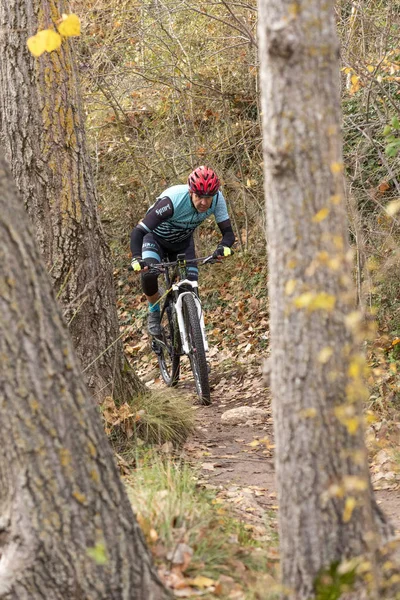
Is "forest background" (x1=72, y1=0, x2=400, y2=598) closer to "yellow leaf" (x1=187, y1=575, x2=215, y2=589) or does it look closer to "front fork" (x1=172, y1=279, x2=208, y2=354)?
"front fork" (x1=172, y1=279, x2=208, y2=354)

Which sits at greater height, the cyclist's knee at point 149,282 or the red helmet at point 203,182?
the red helmet at point 203,182

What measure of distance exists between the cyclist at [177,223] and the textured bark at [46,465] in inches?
168

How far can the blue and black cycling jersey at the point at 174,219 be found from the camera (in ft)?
23.4

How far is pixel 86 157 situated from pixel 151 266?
6.22 ft

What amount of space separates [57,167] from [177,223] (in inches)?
85.0

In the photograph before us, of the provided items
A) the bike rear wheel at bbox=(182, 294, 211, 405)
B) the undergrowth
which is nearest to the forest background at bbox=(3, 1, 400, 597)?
the bike rear wheel at bbox=(182, 294, 211, 405)

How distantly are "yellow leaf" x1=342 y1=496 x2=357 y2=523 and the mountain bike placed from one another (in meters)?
4.35

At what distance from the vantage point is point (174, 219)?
287 inches

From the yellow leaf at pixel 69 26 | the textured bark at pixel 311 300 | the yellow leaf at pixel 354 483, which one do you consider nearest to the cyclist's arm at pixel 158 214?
the yellow leaf at pixel 69 26

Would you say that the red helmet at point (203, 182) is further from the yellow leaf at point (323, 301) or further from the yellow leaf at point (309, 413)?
the yellow leaf at point (323, 301)

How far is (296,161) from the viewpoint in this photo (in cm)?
246

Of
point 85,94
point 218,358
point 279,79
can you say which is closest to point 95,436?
point 279,79

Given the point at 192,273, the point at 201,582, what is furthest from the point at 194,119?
the point at 201,582

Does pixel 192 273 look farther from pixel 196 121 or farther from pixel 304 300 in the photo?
pixel 304 300
